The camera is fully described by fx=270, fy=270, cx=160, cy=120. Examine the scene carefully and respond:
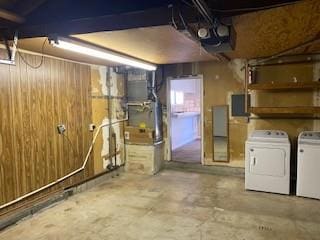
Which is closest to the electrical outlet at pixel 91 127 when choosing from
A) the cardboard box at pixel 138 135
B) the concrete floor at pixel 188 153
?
the cardboard box at pixel 138 135

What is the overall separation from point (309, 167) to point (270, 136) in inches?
27.9

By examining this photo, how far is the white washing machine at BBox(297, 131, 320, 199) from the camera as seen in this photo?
3.88 metres

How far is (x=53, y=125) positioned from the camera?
12.9 ft

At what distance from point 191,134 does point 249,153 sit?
202 inches

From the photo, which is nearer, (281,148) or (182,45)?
(182,45)

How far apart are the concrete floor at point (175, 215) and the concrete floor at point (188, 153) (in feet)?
4.88

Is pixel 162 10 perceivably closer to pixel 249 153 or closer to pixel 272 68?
pixel 249 153

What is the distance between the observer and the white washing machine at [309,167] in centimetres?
388

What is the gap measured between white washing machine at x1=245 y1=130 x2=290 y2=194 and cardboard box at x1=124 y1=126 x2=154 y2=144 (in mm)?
1958

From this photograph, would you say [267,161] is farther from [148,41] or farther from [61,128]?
[61,128]

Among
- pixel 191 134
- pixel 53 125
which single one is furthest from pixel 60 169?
pixel 191 134

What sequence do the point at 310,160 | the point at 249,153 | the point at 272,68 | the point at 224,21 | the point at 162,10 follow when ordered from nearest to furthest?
the point at 162,10 < the point at 224,21 < the point at 310,160 < the point at 249,153 < the point at 272,68

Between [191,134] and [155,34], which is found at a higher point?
[155,34]

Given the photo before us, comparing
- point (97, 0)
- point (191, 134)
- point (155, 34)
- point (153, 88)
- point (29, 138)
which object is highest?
point (97, 0)
